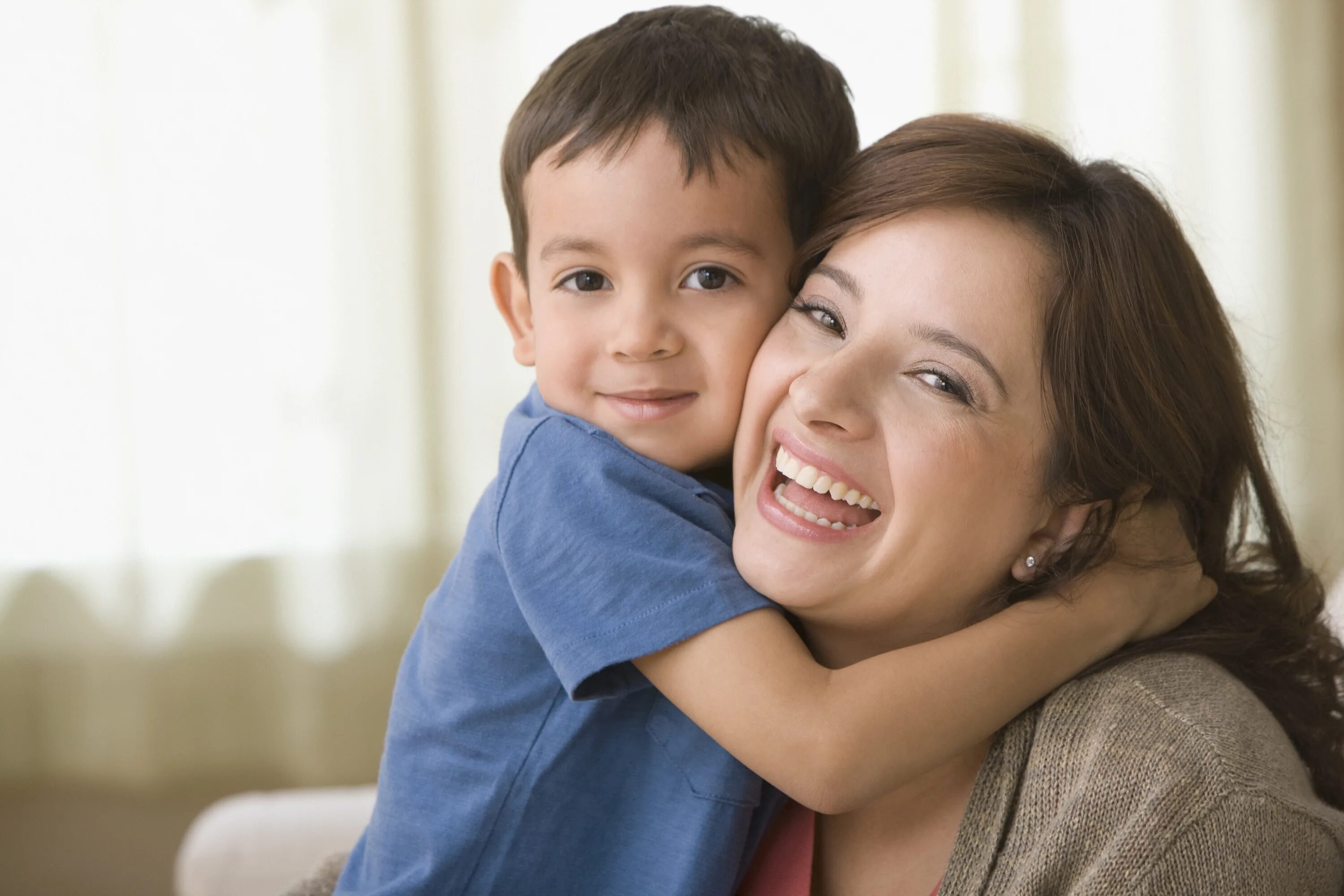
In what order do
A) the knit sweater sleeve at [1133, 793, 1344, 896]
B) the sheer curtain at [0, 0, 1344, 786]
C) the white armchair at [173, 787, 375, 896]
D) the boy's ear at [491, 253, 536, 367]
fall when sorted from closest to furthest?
the knit sweater sleeve at [1133, 793, 1344, 896] → the boy's ear at [491, 253, 536, 367] → the white armchair at [173, 787, 375, 896] → the sheer curtain at [0, 0, 1344, 786]

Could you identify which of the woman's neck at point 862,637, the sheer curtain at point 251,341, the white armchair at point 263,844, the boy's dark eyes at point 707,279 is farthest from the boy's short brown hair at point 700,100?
the sheer curtain at point 251,341

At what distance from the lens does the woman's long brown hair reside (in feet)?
3.78

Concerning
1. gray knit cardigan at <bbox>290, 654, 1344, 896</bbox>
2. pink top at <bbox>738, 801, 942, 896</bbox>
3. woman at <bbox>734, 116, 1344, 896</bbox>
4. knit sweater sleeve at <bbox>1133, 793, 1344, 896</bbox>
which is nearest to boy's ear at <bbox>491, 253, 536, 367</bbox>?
woman at <bbox>734, 116, 1344, 896</bbox>

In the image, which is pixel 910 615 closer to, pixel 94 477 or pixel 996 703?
pixel 996 703

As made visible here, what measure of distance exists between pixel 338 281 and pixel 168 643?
1018 mm

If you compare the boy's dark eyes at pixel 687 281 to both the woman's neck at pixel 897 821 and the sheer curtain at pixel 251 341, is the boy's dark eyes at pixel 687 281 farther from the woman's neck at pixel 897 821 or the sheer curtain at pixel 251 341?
the sheer curtain at pixel 251 341

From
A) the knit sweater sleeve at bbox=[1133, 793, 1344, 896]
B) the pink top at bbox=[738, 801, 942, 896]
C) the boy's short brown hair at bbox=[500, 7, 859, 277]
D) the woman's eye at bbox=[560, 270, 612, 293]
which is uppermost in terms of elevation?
the boy's short brown hair at bbox=[500, 7, 859, 277]

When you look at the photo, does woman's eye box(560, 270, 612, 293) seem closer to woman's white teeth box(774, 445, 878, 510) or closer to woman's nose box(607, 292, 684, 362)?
woman's nose box(607, 292, 684, 362)

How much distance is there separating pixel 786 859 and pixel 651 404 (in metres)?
0.51

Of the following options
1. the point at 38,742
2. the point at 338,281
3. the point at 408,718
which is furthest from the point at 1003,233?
the point at 38,742

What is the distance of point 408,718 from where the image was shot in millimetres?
1348

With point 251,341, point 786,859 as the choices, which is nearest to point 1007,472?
point 786,859

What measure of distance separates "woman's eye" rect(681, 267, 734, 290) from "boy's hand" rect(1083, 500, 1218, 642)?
1.61 feet

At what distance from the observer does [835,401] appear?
3.67ft
